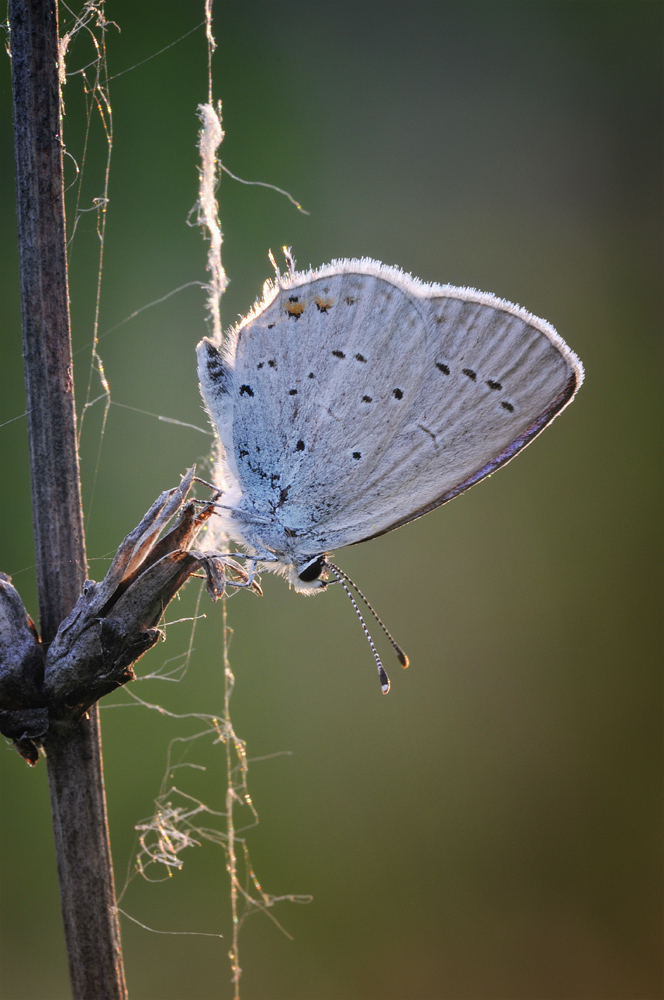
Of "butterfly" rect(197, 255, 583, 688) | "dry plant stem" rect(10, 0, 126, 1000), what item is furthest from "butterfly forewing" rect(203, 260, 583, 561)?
"dry plant stem" rect(10, 0, 126, 1000)

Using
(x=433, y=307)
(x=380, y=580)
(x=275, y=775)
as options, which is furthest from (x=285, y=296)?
(x=275, y=775)

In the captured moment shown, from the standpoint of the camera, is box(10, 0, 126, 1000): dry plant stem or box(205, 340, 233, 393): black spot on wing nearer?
box(10, 0, 126, 1000): dry plant stem

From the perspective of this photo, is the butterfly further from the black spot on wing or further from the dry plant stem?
the dry plant stem

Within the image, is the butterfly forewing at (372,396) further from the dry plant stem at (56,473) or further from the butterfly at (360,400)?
the dry plant stem at (56,473)

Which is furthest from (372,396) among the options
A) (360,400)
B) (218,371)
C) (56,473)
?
(56,473)

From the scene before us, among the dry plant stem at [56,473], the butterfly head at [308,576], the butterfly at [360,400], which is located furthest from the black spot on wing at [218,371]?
the dry plant stem at [56,473]

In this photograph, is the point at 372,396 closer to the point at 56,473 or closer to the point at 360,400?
the point at 360,400
